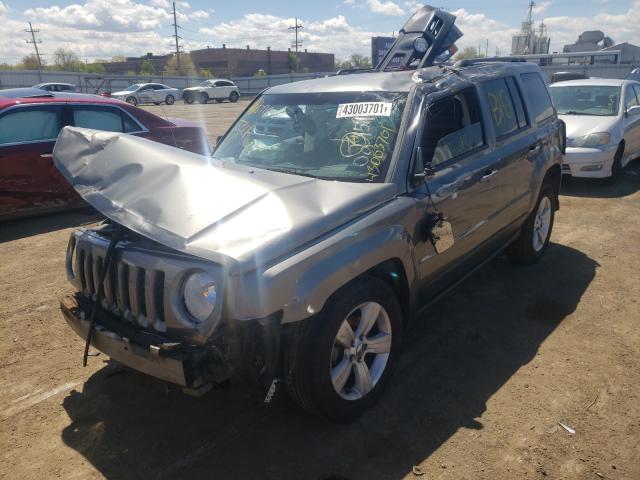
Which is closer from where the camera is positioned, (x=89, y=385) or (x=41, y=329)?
(x=89, y=385)

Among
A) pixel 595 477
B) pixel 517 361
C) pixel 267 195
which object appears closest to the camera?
pixel 595 477

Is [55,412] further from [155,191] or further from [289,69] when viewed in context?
[289,69]

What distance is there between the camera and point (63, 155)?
131 inches

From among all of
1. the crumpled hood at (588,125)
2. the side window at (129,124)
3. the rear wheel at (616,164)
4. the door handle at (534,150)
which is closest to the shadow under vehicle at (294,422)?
the door handle at (534,150)

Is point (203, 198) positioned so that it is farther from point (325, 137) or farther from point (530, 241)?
point (530, 241)

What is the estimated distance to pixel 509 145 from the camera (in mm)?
4301

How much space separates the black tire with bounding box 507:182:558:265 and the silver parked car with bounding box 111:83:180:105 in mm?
32965

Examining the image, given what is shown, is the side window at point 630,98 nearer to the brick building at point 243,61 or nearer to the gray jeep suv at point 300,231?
the gray jeep suv at point 300,231

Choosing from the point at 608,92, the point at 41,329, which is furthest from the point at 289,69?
the point at 41,329

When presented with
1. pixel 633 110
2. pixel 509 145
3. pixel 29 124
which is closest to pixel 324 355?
pixel 509 145

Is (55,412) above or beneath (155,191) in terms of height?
beneath

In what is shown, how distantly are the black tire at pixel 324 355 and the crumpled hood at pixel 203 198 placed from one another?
1.28 feet

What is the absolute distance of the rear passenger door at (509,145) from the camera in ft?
13.6

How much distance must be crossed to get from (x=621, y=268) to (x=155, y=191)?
4.70 meters
